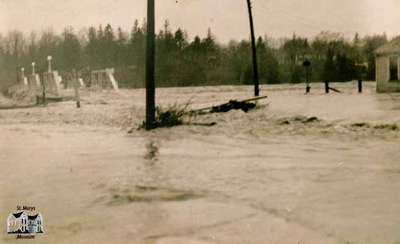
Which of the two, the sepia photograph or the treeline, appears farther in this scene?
the treeline

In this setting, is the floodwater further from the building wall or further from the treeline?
the building wall

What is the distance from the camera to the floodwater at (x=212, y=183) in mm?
3781

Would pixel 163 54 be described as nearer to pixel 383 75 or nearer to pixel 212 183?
pixel 383 75

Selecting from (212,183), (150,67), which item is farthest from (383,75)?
(212,183)

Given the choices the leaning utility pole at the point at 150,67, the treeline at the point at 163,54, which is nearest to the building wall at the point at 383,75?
the treeline at the point at 163,54

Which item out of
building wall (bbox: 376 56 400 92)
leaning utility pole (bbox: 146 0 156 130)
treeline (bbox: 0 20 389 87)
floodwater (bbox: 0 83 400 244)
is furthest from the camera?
building wall (bbox: 376 56 400 92)

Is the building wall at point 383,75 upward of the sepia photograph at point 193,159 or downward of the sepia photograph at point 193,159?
upward

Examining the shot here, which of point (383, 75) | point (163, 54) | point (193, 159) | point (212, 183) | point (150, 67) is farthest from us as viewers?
point (383, 75)

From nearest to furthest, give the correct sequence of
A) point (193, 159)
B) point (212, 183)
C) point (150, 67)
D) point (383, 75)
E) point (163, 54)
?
point (212, 183) → point (193, 159) → point (150, 67) → point (163, 54) → point (383, 75)

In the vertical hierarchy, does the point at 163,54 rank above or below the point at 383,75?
above

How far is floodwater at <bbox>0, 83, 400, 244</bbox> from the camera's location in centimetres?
378

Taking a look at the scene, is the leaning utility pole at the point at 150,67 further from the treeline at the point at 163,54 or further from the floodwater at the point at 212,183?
the floodwater at the point at 212,183

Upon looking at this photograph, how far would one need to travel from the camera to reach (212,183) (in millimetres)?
5266

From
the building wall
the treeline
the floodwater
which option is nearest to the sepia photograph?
the floodwater
